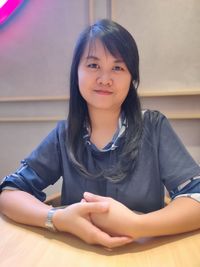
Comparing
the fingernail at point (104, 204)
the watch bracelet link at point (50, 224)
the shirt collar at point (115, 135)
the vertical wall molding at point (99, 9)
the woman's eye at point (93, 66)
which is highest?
the vertical wall molding at point (99, 9)

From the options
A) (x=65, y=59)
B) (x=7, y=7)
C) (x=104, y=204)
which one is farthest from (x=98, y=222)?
(x=7, y=7)

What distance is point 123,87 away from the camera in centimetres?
78

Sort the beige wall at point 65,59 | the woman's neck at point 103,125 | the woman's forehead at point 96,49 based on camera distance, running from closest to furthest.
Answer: the woman's forehead at point 96,49 < the woman's neck at point 103,125 < the beige wall at point 65,59

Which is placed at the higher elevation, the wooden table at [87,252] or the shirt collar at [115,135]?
Result: the shirt collar at [115,135]

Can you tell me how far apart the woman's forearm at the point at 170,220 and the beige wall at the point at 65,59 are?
0.82 m

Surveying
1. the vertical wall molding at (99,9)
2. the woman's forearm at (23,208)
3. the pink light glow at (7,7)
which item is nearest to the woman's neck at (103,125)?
the woman's forearm at (23,208)

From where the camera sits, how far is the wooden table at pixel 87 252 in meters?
0.50

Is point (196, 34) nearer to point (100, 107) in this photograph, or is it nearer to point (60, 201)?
point (100, 107)

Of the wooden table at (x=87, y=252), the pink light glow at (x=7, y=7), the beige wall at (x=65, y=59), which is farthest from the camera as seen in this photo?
the pink light glow at (x=7, y=7)

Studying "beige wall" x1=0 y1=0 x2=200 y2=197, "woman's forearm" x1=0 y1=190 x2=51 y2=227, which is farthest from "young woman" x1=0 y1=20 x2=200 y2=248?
"beige wall" x1=0 y1=0 x2=200 y2=197

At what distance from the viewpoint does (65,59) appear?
1.45m

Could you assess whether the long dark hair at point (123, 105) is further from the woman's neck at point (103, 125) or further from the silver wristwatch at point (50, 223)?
the silver wristwatch at point (50, 223)

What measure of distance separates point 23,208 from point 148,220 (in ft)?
0.97

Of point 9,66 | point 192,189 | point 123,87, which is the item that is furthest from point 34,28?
point 192,189
